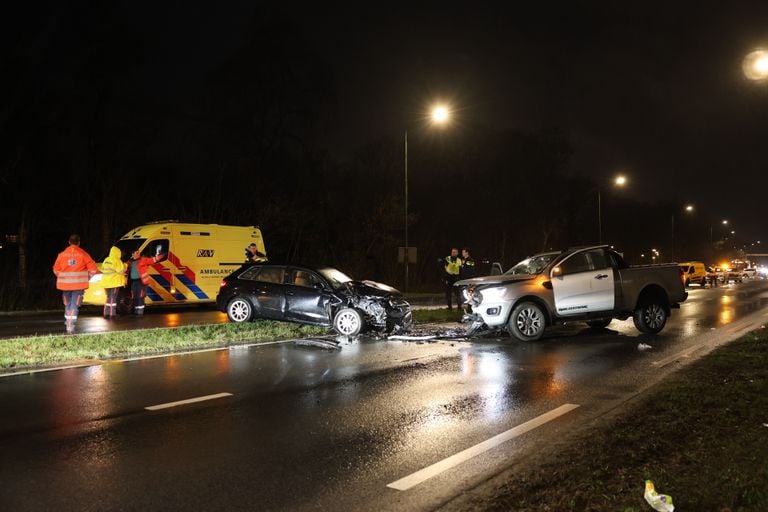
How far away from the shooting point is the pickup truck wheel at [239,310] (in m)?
14.5

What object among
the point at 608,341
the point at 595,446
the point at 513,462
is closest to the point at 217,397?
the point at 513,462

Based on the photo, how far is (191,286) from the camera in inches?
749

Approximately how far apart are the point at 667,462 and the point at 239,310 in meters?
11.1

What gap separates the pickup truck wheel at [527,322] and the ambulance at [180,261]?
10.2m

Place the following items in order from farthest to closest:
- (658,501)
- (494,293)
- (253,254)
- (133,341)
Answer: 1. (253,254)
2. (494,293)
3. (133,341)
4. (658,501)

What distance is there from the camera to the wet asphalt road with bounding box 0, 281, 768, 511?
466 cm

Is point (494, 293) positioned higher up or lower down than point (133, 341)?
higher up

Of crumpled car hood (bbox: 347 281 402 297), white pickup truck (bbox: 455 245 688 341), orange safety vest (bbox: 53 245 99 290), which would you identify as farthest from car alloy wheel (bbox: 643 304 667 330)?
orange safety vest (bbox: 53 245 99 290)

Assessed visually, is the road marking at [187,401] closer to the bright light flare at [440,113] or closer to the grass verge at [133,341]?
the grass verge at [133,341]

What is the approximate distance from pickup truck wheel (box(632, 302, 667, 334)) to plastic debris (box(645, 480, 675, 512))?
10202 mm

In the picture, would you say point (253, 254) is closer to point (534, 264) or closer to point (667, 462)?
point (534, 264)

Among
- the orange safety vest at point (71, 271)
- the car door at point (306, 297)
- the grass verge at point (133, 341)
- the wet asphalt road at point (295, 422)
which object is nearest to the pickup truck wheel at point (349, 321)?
the car door at point (306, 297)

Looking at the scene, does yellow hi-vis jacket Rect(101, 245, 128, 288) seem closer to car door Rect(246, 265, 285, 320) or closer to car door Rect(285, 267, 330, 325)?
car door Rect(246, 265, 285, 320)

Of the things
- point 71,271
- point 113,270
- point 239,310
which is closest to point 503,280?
point 239,310
